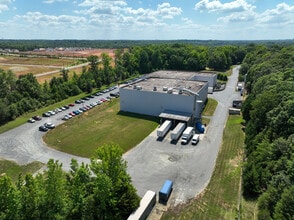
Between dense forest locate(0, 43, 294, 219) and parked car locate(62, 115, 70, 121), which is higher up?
dense forest locate(0, 43, 294, 219)

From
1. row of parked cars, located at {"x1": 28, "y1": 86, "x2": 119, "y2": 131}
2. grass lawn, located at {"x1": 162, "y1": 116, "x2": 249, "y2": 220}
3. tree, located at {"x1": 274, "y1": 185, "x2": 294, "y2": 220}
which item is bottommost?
grass lawn, located at {"x1": 162, "y1": 116, "x2": 249, "y2": 220}

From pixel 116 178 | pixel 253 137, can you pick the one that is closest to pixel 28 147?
pixel 116 178

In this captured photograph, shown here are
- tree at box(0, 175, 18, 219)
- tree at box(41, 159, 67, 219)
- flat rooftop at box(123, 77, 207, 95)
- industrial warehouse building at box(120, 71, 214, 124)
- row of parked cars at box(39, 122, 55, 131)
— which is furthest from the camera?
flat rooftop at box(123, 77, 207, 95)

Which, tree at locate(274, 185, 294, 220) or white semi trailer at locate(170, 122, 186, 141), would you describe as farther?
white semi trailer at locate(170, 122, 186, 141)

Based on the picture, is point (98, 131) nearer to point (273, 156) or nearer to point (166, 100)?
point (166, 100)

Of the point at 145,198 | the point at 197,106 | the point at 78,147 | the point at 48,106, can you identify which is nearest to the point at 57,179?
the point at 145,198

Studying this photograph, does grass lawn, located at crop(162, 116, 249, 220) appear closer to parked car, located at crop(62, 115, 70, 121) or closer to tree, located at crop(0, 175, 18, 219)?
tree, located at crop(0, 175, 18, 219)

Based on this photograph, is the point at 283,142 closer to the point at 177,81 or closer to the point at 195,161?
the point at 195,161

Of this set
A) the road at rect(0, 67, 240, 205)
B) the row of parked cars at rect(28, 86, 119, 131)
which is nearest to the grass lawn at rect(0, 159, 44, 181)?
the road at rect(0, 67, 240, 205)
